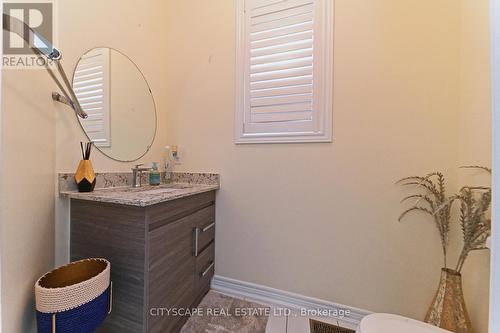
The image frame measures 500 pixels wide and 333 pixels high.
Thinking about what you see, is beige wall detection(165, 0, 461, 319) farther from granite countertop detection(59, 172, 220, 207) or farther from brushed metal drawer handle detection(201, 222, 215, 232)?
granite countertop detection(59, 172, 220, 207)

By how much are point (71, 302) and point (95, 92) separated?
1.21 m

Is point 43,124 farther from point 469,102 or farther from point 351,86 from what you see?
point 469,102

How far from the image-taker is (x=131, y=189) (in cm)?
144

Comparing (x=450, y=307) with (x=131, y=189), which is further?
(x=131, y=189)

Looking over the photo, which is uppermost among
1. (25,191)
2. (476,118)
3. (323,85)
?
(323,85)

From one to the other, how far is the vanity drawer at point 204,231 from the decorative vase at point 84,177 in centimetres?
66

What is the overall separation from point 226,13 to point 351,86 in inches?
45.9

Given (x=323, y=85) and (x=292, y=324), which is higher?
(x=323, y=85)

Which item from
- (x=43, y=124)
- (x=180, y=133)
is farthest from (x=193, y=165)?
(x=43, y=124)

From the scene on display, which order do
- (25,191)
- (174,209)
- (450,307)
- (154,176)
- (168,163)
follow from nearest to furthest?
1. (25,191)
2. (450,307)
3. (174,209)
4. (154,176)
5. (168,163)

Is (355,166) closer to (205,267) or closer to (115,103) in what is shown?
(205,267)

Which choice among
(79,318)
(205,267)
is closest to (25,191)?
(79,318)

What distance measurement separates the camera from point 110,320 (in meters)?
1.08

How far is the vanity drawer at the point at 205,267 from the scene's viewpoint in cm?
146
